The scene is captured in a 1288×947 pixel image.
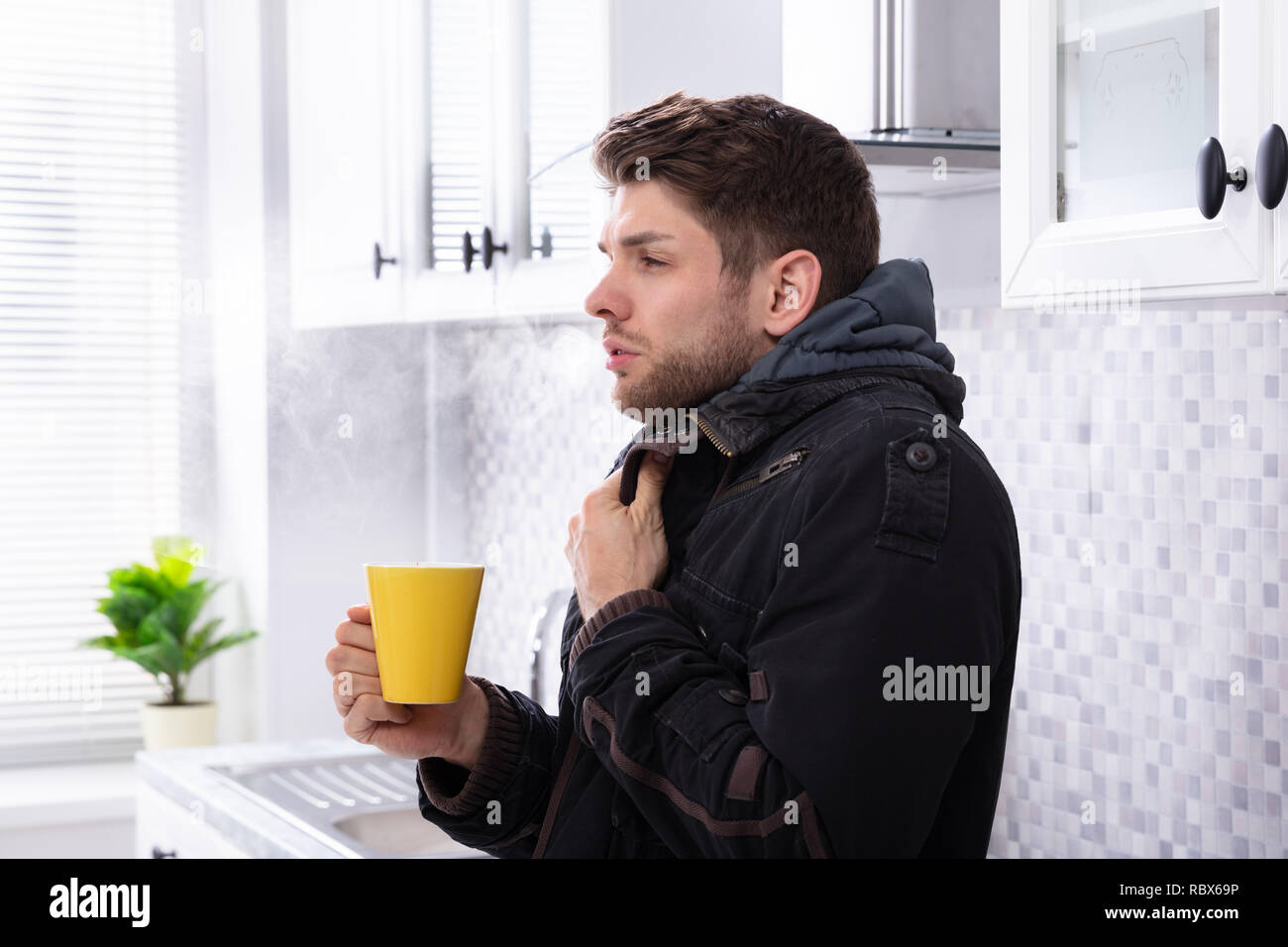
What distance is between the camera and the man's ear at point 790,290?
92cm

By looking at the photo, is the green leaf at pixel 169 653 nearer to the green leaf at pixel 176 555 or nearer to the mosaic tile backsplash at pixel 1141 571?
the green leaf at pixel 176 555

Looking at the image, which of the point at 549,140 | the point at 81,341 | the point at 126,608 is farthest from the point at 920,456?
the point at 81,341

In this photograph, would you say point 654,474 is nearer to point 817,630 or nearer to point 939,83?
point 817,630

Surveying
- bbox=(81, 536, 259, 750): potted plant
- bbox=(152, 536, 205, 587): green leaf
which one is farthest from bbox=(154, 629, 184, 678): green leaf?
bbox=(152, 536, 205, 587): green leaf

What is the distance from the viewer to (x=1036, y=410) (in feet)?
5.00

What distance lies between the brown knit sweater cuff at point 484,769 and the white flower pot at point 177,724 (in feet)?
5.84

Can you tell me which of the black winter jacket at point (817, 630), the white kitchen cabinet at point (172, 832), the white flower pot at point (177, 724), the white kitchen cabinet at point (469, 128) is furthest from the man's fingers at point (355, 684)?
the white flower pot at point (177, 724)

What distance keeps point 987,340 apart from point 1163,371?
10.4 inches

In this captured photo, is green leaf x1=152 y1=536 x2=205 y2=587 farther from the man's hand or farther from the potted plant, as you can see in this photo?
the man's hand

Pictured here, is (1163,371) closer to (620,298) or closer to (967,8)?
(967,8)

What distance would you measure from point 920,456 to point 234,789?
150 centimetres

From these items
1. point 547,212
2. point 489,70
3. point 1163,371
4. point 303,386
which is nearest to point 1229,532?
point 1163,371

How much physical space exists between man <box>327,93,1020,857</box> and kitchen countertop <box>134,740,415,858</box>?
79cm
